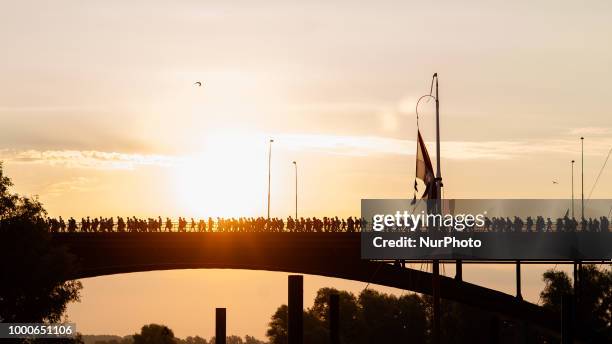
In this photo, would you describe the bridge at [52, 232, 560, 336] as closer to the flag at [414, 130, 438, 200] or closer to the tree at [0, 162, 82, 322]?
the tree at [0, 162, 82, 322]

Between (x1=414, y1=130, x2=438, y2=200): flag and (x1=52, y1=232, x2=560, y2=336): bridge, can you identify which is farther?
(x1=52, y1=232, x2=560, y2=336): bridge

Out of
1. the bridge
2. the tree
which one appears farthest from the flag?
the bridge

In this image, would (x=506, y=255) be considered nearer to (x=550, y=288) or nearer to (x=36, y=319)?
(x=36, y=319)

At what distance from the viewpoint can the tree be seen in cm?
9925

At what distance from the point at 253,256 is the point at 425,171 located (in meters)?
46.8

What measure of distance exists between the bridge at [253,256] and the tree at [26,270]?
96.0ft

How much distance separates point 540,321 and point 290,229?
82.5 ft

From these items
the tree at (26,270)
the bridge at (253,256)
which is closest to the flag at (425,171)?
the tree at (26,270)

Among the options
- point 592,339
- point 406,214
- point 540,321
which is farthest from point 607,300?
point 406,214

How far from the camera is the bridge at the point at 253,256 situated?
134 m

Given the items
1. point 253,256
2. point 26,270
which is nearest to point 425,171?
point 26,270

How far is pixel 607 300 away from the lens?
197 m

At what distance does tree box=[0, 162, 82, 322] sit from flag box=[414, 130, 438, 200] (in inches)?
939

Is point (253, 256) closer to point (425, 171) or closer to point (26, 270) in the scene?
point (26, 270)
